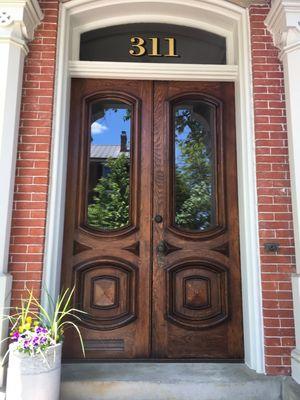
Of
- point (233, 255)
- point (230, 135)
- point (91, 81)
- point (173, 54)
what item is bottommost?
point (233, 255)

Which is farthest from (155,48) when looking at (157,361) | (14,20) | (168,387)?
(168,387)

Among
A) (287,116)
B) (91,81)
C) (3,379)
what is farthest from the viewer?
(91,81)

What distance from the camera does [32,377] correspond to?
2215 millimetres

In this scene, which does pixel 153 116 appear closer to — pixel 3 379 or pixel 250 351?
pixel 250 351

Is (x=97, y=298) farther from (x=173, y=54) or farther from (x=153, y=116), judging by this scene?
(x=173, y=54)

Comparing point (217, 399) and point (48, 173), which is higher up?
point (48, 173)

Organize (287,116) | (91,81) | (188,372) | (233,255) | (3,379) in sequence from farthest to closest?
(91,81) → (233,255) → (287,116) → (188,372) → (3,379)

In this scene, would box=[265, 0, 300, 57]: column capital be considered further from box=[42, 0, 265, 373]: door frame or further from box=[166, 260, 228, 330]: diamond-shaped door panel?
box=[166, 260, 228, 330]: diamond-shaped door panel

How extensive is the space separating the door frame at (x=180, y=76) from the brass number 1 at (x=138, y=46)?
20cm

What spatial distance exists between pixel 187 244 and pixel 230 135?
107cm

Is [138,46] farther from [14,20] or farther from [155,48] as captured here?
[14,20]

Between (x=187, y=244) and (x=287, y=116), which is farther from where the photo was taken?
(x=187, y=244)

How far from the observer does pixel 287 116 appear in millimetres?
3002

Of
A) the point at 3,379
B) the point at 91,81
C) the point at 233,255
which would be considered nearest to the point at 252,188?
the point at 233,255
